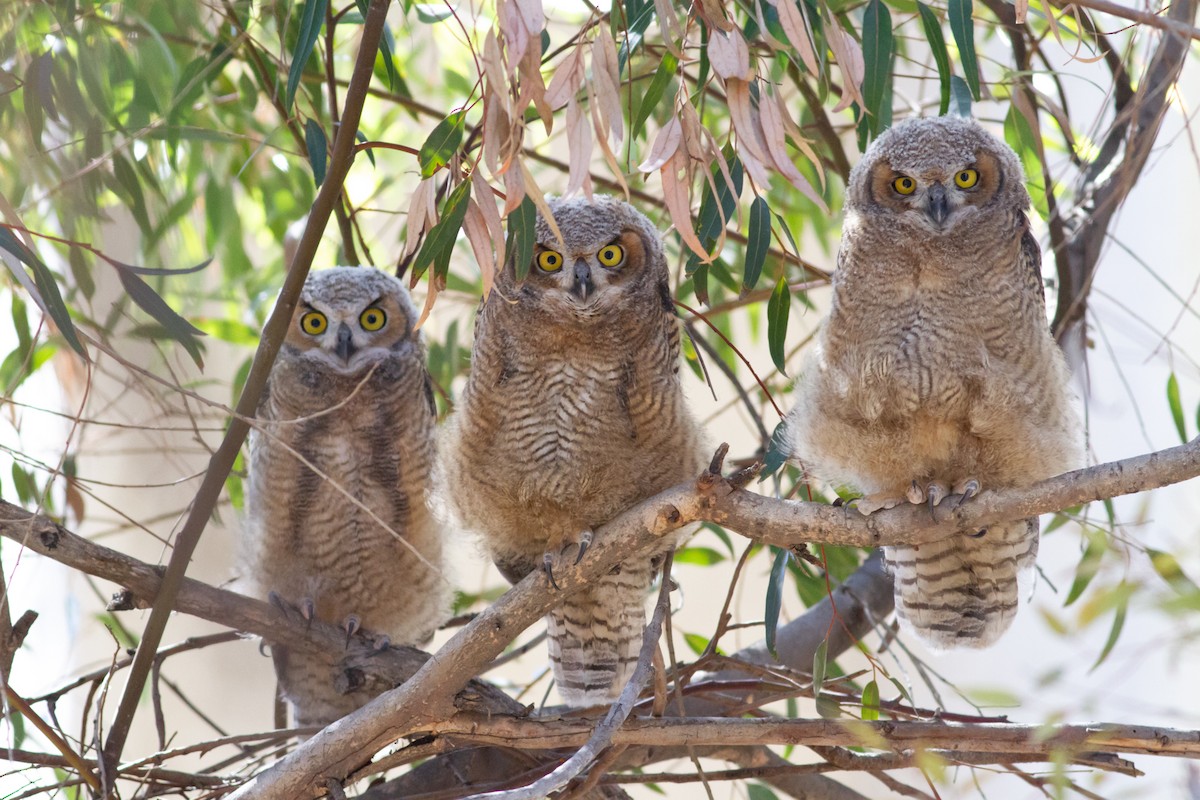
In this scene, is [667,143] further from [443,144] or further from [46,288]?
[46,288]

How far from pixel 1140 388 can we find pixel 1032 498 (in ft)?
12.2

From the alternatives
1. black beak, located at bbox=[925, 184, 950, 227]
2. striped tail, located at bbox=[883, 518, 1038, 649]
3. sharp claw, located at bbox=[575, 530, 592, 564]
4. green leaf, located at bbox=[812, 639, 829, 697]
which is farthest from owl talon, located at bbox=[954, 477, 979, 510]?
sharp claw, located at bbox=[575, 530, 592, 564]

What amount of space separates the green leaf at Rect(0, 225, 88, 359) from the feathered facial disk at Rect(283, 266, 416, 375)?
3.35ft

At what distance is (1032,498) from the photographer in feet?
5.53

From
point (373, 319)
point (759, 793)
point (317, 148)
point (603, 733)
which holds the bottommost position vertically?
point (603, 733)

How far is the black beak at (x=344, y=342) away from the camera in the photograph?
265cm

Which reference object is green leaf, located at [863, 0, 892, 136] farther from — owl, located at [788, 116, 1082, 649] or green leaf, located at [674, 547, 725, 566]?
green leaf, located at [674, 547, 725, 566]

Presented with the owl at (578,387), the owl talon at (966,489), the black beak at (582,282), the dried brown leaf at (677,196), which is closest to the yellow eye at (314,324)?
the owl at (578,387)

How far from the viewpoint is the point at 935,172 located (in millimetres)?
2109

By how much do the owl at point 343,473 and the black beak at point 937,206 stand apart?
1.17m

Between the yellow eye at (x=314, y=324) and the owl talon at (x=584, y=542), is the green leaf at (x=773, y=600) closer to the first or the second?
the owl talon at (x=584, y=542)

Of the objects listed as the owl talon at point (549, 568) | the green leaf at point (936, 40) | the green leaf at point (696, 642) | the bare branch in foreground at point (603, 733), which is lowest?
the bare branch in foreground at point (603, 733)

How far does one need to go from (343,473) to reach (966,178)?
1.39 m

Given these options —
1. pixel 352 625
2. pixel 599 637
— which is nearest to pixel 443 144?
pixel 599 637
